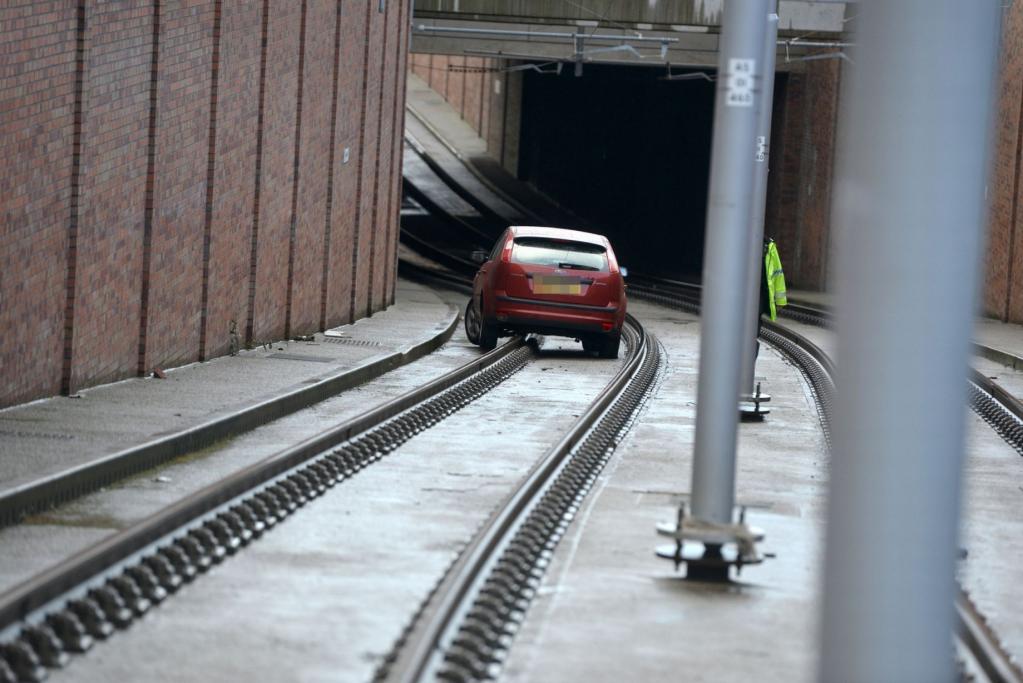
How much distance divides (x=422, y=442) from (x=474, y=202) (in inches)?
1750

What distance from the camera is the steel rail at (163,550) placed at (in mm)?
6215

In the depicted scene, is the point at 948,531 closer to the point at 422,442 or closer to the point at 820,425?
the point at 422,442

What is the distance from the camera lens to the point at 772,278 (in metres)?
18.1

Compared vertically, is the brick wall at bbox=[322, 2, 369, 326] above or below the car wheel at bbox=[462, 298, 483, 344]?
above

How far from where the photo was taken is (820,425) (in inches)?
638

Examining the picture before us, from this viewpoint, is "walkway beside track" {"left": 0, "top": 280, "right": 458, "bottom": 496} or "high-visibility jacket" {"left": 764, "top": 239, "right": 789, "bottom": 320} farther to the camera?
"high-visibility jacket" {"left": 764, "top": 239, "right": 789, "bottom": 320}

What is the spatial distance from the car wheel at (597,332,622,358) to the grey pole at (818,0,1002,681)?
18387 millimetres

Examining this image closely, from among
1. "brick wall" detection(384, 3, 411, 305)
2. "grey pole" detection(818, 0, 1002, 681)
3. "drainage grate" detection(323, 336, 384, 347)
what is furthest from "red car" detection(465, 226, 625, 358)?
"grey pole" detection(818, 0, 1002, 681)

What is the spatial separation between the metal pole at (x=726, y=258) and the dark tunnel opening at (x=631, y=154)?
38.1 m

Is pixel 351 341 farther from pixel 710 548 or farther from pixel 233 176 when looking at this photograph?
pixel 710 548

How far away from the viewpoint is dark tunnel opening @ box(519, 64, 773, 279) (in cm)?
5022

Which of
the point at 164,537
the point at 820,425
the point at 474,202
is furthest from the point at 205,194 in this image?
the point at 474,202

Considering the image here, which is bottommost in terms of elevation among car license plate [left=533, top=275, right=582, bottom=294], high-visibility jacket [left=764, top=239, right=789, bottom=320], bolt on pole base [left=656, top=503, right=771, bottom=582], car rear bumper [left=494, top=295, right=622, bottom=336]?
bolt on pole base [left=656, top=503, right=771, bottom=582]

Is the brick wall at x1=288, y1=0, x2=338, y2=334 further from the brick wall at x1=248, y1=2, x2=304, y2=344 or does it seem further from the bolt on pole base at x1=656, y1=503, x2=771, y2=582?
the bolt on pole base at x1=656, y1=503, x2=771, y2=582
